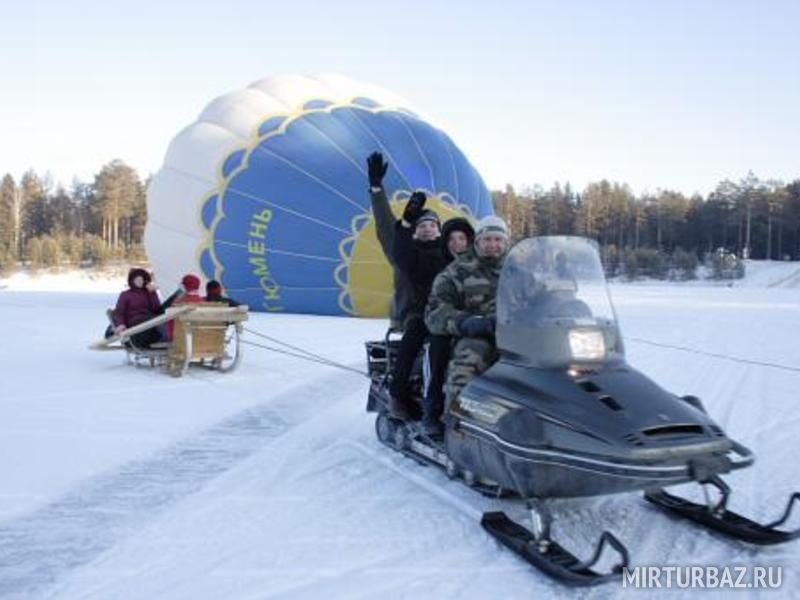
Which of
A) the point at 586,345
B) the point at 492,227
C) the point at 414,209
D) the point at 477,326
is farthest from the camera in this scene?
the point at 414,209

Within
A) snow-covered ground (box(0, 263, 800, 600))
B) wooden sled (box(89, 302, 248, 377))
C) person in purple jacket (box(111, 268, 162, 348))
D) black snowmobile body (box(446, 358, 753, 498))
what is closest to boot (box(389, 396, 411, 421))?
snow-covered ground (box(0, 263, 800, 600))

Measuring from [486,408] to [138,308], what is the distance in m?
6.92

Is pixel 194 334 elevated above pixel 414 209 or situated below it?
below

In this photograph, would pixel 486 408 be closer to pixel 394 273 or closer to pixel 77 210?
pixel 394 273

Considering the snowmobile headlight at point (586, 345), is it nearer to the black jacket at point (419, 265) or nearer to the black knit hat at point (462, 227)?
the black knit hat at point (462, 227)

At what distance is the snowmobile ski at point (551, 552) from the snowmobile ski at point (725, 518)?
597 mm

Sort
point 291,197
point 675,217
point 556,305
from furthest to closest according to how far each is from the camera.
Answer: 1. point 675,217
2. point 291,197
3. point 556,305

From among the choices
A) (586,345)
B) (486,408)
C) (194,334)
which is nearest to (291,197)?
(194,334)

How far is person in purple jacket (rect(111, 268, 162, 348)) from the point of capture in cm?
991

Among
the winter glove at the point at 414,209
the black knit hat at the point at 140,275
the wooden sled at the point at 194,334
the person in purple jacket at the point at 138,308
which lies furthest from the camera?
the black knit hat at the point at 140,275

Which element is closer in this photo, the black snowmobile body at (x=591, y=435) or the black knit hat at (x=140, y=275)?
the black snowmobile body at (x=591, y=435)

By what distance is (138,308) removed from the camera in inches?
400

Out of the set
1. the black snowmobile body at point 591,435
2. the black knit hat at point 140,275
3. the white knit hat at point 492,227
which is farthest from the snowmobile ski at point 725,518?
the black knit hat at point 140,275

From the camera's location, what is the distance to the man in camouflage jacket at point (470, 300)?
4688mm
